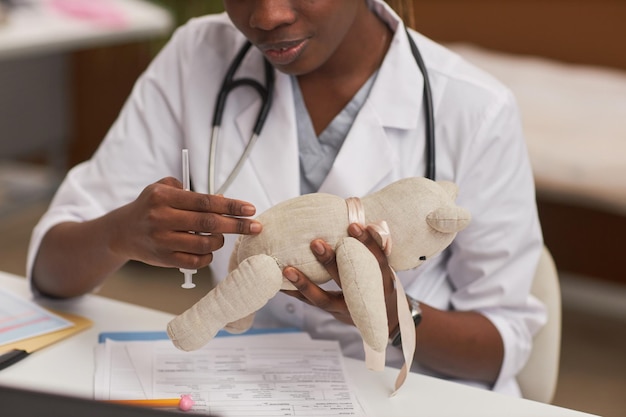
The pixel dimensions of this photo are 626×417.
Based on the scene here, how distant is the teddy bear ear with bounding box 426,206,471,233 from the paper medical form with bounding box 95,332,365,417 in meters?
0.20

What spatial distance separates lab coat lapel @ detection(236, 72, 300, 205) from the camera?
1104 mm

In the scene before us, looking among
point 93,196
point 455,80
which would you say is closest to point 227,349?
point 93,196

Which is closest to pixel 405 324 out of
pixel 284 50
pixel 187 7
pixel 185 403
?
pixel 185 403

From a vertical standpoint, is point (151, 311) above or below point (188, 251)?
below

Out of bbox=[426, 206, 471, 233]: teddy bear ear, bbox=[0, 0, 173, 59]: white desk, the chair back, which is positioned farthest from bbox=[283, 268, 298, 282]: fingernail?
bbox=[0, 0, 173, 59]: white desk

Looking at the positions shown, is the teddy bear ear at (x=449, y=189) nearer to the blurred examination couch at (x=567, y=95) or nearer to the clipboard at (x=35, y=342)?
the clipboard at (x=35, y=342)

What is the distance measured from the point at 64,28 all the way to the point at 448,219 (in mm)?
1979

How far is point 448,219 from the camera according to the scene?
831mm

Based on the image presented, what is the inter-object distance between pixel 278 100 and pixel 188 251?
1.12ft

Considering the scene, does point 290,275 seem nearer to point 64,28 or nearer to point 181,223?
point 181,223

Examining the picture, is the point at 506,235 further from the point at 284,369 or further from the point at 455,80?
the point at 284,369

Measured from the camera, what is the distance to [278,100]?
3.77 feet

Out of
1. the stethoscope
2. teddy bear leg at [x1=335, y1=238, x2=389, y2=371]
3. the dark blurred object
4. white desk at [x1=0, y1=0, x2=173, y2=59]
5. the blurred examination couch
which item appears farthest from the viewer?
the dark blurred object

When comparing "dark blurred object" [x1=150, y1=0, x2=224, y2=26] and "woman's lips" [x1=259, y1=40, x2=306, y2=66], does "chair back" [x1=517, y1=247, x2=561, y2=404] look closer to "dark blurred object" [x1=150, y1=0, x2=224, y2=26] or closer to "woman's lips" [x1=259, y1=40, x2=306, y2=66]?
"woman's lips" [x1=259, y1=40, x2=306, y2=66]
